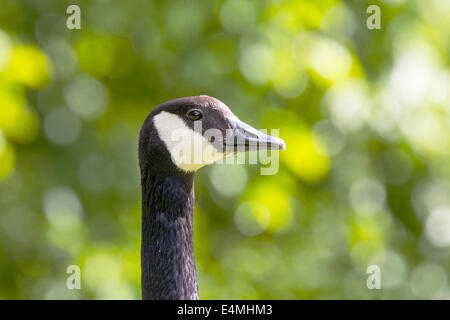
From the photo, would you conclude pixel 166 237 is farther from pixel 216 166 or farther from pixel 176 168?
pixel 216 166

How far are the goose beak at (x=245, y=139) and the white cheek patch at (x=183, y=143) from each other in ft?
0.22

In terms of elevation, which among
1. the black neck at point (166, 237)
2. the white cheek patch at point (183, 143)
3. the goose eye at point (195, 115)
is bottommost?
the black neck at point (166, 237)

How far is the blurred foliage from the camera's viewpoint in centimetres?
354

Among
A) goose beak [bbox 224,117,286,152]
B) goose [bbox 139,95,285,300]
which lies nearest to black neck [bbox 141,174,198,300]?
goose [bbox 139,95,285,300]

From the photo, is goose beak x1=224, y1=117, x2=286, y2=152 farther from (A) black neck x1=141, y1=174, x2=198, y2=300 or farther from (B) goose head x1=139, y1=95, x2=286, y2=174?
(A) black neck x1=141, y1=174, x2=198, y2=300

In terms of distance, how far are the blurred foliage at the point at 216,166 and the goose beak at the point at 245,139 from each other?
91 centimetres

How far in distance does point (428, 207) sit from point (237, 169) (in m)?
1.66

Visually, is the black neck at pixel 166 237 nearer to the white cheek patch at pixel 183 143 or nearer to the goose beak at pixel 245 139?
the white cheek patch at pixel 183 143

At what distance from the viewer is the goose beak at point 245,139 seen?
2477 mm

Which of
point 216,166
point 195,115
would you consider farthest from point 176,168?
point 216,166

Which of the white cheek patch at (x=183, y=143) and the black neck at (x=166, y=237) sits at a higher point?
the white cheek patch at (x=183, y=143)

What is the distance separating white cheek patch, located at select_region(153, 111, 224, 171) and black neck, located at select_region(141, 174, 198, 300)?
7 centimetres

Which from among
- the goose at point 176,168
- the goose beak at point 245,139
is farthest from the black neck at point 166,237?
the goose beak at point 245,139

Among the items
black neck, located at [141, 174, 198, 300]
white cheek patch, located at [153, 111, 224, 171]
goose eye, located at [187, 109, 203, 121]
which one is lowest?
black neck, located at [141, 174, 198, 300]
